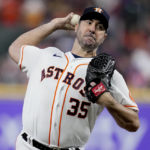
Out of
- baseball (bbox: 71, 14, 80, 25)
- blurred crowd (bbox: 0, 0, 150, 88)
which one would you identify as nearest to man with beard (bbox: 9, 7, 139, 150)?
baseball (bbox: 71, 14, 80, 25)

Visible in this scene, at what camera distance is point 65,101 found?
2.99 meters

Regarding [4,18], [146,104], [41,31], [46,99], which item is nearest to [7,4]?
[4,18]

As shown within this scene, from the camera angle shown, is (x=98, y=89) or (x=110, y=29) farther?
(x=110, y=29)

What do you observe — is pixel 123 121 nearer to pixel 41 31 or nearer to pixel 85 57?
pixel 85 57

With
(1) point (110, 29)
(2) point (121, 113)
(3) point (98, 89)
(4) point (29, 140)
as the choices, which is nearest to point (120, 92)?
(2) point (121, 113)

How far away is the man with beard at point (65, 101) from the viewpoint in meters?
2.97

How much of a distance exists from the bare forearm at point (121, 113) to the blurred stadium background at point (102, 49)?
8.79ft

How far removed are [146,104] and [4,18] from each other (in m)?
3.26

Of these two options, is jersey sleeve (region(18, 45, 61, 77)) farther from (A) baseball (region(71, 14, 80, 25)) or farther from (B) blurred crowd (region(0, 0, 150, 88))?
(B) blurred crowd (region(0, 0, 150, 88))

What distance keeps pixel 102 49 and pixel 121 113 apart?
431 cm

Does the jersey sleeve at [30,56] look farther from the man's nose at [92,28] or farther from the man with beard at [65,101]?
the man's nose at [92,28]

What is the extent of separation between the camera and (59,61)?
3.15m

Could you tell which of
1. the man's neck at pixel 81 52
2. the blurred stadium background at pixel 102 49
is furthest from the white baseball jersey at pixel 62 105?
the blurred stadium background at pixel 102 49

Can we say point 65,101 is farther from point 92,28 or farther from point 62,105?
point 92,28
